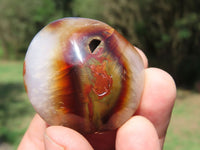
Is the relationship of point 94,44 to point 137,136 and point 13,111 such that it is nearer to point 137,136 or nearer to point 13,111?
point 137,136

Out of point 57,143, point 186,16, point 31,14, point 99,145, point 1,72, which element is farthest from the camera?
point 31,14

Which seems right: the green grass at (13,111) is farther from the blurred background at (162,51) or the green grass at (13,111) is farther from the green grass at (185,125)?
the green grass at (185,125)

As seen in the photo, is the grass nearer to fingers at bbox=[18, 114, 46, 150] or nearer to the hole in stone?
fingers at bbox=[18, 114, 46, 150]

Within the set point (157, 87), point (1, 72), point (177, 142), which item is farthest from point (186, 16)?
point (1, 72)

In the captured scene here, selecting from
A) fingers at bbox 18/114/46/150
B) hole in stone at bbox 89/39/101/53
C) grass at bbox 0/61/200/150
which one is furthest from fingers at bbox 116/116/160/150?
grass at bbox 0/61/200/150

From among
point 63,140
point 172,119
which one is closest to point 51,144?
point 63,140

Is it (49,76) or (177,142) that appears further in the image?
(177,142)

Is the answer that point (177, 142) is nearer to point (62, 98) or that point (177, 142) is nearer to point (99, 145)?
point (99, 145)
